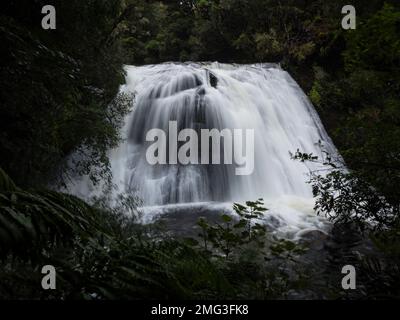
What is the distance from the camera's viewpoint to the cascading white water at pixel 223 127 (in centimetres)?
927

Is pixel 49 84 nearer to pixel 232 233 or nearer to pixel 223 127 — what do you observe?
pixel 232 233

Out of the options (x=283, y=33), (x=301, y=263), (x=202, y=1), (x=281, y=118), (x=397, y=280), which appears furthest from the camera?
(x=202, y=1)

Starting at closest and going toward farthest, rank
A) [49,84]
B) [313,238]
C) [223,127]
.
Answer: [49,84] → [313,238] → [223,127]

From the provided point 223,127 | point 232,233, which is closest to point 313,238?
point 232,233

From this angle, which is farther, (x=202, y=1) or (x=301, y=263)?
(x=202, y=1)

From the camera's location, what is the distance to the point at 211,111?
37.1 feet

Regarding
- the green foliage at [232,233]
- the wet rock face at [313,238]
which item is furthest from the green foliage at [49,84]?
the wet rock face at [313,238]

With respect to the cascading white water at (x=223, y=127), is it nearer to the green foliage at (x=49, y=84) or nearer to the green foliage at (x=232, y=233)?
the green foliage at (x=49, y=84)

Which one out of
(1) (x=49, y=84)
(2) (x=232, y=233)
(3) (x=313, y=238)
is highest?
(1) (x=49, y=84)

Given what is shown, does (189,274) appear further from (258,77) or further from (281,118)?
(258,77)

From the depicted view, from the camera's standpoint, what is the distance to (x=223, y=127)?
36.3 ft

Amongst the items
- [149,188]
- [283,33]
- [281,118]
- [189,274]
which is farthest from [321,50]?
[189,274]

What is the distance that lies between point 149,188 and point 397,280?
6653mm

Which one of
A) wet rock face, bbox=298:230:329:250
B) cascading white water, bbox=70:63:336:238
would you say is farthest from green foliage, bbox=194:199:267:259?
cascading white water, bbox=70:63:336:238
